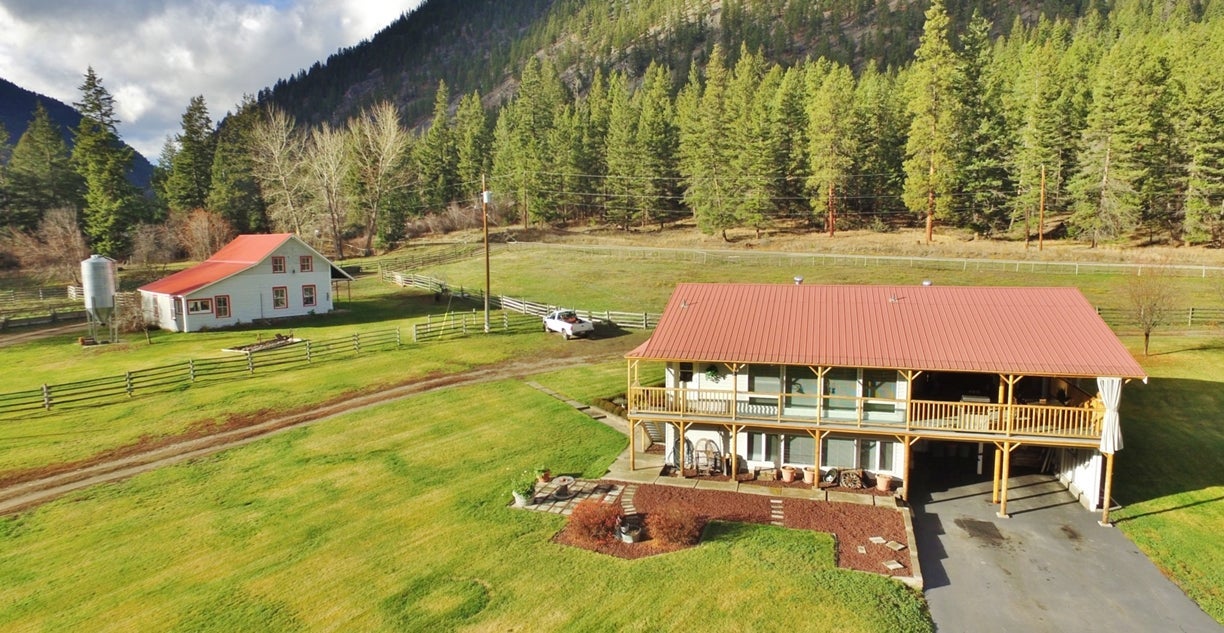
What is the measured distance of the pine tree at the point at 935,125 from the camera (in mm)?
55781

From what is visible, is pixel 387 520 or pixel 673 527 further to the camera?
pixel 387 520

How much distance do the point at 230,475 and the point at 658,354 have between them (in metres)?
13.8

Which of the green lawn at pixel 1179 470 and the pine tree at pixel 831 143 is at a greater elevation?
the pine tree at pixel 831 143

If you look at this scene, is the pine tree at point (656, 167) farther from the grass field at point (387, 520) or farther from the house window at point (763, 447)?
the house window at point (763, 447)

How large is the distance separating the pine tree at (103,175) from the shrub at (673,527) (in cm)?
7475

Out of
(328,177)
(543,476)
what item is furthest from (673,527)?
(328,177)

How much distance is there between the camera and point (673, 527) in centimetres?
1622

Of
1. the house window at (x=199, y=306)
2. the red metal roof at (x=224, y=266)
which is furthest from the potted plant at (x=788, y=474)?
the house window at (x=199, y=306)

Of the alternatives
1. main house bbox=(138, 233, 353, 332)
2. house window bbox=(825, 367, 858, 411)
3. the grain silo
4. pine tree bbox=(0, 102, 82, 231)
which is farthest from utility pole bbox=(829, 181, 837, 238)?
pine tree bbox=(0, 102, 82, 231)

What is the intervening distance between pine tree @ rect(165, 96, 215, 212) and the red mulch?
80.6 meters

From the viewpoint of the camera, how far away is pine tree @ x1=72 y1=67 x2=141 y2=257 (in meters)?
69.4

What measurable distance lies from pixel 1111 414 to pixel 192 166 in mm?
91648

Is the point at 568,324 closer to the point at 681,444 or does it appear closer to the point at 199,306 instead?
the point at 681,444

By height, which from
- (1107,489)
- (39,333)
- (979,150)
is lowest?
(1107,489)
